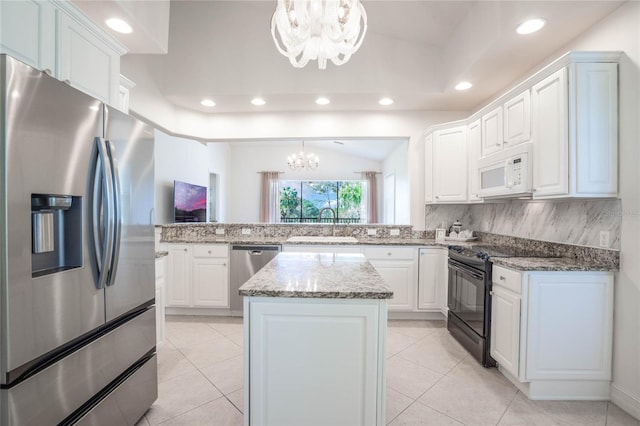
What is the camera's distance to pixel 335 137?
4.02m

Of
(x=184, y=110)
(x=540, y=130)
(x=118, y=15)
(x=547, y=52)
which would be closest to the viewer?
(x=118, y=15)

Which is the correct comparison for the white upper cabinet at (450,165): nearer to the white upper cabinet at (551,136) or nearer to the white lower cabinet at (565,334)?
the white upper cabinet at (551,136)

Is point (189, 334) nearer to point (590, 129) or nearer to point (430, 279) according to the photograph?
A: point (430, 279)

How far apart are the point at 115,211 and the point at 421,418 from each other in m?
2.06

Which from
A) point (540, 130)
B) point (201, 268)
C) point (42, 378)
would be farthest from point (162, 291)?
point (540, 130)

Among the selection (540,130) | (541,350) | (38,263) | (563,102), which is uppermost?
(563,102)

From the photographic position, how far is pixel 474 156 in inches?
125

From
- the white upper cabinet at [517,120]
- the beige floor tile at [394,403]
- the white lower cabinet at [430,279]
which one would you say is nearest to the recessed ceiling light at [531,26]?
the white upper cabinet at [517,120]

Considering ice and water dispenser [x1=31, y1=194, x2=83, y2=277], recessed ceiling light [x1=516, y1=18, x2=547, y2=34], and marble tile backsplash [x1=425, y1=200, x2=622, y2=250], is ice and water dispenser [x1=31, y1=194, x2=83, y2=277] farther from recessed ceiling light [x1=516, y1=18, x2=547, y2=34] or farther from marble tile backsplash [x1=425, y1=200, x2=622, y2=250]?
marble tile backsplash [x1=425, y1=200, x2=622, y2=250]

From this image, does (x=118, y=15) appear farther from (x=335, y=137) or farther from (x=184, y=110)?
(x=335, y=137)

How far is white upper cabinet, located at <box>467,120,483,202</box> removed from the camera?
310 centimetres

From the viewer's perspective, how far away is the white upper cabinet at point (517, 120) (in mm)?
2350

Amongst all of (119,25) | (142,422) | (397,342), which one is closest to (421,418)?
(397,342)

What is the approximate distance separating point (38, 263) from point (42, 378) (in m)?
0.43
